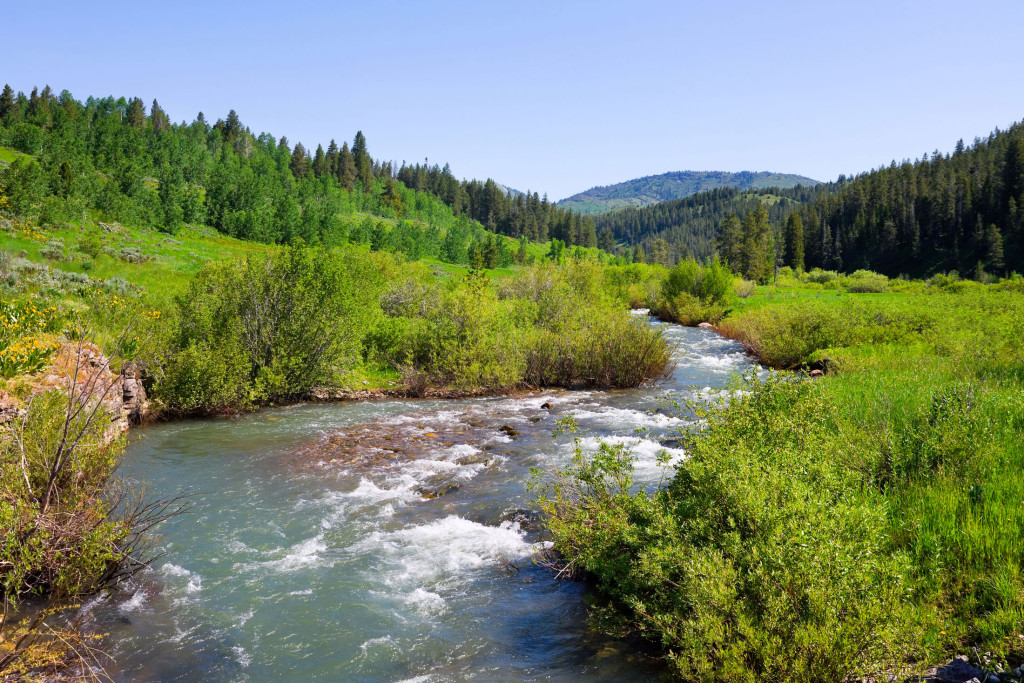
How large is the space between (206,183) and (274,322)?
435 ft

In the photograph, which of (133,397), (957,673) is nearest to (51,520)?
(957,673)

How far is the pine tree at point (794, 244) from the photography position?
122375 mm

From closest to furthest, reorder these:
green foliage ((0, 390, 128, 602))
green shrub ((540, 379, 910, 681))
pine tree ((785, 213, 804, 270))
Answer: green shrub ((540, 379, 910, 681)), green foliage ((0, 390, 128, 602)), pine tree ((785, 213, 804, 270))

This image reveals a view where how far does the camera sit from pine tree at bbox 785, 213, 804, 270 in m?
122

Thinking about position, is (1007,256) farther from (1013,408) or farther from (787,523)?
(787,523)

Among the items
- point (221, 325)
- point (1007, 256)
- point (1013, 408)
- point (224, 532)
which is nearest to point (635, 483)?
point (1013, 408)

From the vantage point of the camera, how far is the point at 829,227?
460 ft

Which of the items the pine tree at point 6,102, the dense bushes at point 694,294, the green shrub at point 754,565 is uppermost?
the pine tree at point 6,102

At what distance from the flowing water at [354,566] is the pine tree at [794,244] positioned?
401 feet

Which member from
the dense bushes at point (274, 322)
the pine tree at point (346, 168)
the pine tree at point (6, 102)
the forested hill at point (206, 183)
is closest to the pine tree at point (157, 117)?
the forested hill at point (206, 183)

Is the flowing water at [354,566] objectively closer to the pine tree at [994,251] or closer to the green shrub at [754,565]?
the green shrub at [754,565]

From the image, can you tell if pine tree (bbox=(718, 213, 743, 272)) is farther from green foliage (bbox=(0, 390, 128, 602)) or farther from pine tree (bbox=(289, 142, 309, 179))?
pine tree (bbox=(289, 142, 309, 179))

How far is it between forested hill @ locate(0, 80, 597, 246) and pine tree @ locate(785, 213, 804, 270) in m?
71.9

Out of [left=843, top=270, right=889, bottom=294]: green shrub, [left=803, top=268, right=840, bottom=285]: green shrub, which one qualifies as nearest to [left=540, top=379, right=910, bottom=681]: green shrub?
[left=843, top=270, right=889, bottom=294]: green shrub
